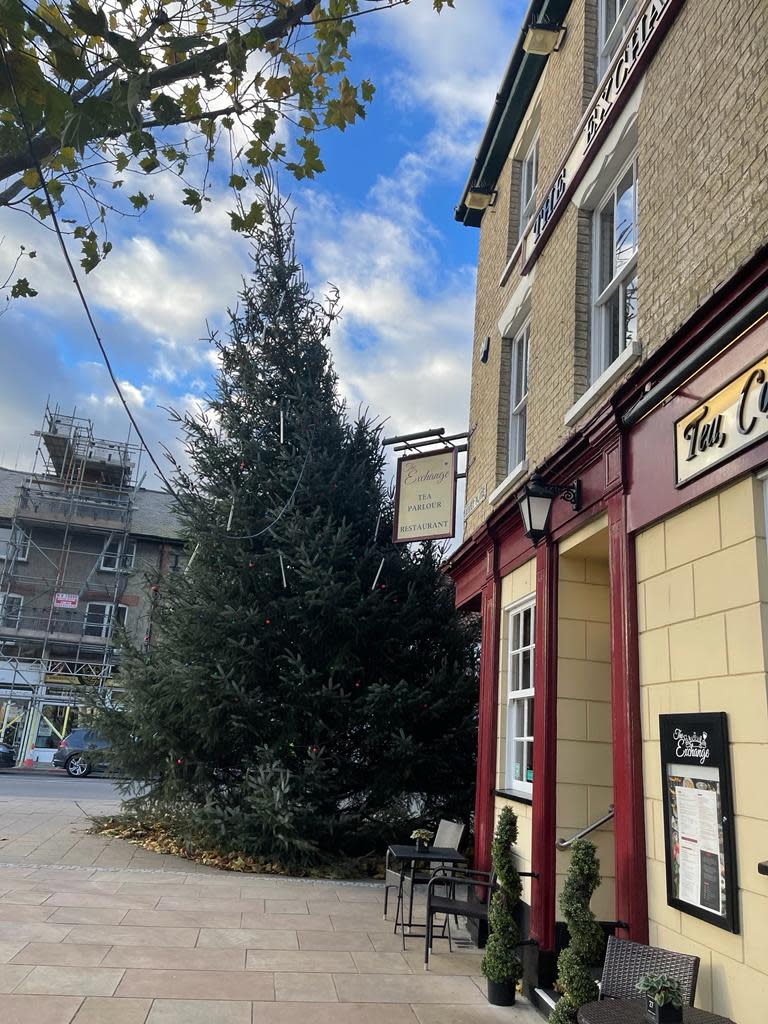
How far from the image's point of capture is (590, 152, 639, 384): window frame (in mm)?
6418

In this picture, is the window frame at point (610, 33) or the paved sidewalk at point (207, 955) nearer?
the paved sidewalk at point (207, 955)

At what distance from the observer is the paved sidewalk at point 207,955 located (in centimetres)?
494

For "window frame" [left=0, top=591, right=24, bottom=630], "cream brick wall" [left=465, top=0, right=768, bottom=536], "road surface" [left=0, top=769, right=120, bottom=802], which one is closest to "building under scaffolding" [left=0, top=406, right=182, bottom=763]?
"window frame" [left=0, top=591, right=24, bottom=630]

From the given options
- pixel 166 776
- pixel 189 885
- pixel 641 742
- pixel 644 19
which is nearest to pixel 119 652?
pixel 166 776

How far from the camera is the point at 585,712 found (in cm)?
634

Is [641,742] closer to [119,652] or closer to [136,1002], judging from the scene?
[136,1002]

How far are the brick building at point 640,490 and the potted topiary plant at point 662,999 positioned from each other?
407 millimetres

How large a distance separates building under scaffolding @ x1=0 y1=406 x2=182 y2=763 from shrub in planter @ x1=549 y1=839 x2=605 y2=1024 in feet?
84.0

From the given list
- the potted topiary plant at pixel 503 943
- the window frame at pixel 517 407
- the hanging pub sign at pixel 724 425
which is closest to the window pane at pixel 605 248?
the window frame at pixel 517 407

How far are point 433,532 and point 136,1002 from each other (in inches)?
207

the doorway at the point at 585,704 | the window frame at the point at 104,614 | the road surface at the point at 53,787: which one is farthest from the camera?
the window frame at the point at 104,614

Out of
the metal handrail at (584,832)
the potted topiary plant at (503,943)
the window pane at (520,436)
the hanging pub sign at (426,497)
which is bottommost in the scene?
the potted topiary plant at (503,943)

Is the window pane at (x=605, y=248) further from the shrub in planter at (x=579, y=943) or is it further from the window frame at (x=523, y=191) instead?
the shrub in planter at (x=579, y=943)

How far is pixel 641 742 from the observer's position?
16.1ft
